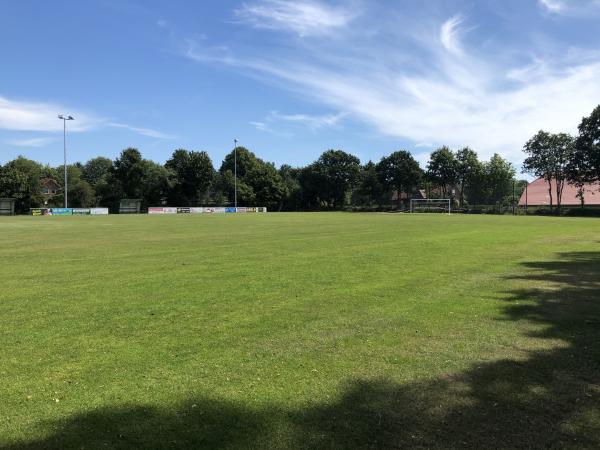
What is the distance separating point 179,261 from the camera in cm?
1568

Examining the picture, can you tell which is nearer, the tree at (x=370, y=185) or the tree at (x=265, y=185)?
the tree at (x=265, y=185)

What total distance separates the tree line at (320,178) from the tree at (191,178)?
24 centimetres

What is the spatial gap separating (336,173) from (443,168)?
2958cm

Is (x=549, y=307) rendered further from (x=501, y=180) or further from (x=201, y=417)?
(x=501, y=180)

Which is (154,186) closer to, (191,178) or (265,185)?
(191,178)

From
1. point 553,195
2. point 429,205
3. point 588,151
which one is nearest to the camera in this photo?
point 588,151

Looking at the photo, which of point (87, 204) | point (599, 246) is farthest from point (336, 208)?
point (599, 246)

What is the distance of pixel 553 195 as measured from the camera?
377 feet

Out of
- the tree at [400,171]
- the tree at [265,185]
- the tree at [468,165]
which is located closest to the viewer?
the tree at [468,165]

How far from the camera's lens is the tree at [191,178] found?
365 ft

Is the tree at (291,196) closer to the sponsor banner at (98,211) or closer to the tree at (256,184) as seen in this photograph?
the tree at (256,184)

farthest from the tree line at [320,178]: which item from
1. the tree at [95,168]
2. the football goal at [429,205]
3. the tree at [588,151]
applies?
the tree at [95,168]

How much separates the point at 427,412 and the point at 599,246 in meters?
21.7

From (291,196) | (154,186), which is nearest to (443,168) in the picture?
(291,196)
